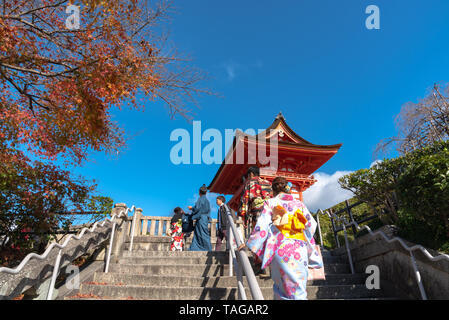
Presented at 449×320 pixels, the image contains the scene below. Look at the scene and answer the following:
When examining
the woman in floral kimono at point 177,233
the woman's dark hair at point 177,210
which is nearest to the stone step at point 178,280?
the woman in floral kimono at point 177,233

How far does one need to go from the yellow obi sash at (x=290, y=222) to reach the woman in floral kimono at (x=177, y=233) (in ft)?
17.1

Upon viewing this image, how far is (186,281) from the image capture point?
13.3 feet

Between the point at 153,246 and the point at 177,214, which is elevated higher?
the point at 177,214

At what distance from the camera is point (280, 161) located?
1266 cm

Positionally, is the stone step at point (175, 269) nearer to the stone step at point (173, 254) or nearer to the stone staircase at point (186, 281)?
the stone staircase at point (186, 281)

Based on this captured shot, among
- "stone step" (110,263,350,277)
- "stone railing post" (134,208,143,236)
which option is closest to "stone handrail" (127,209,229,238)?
"stone railing post" (134,208,143,236)

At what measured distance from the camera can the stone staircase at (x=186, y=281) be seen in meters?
3.58

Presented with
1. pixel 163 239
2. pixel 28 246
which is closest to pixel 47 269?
pixel 28 246

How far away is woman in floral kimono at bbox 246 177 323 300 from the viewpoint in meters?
2.38

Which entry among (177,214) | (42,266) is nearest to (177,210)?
(177,214)

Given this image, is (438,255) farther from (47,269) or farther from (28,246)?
(28,246)

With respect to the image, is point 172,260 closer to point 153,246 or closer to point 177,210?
point 177,210

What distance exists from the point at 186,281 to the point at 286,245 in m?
2.27
